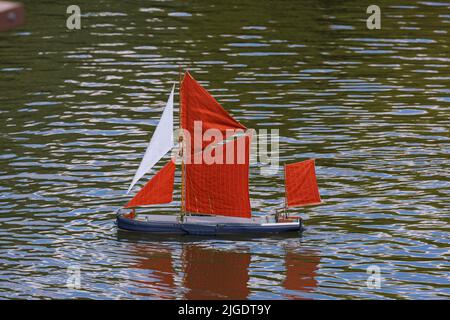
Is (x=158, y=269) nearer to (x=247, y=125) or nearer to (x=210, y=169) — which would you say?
(x=210, y=169)

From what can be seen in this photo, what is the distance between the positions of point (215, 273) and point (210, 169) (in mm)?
6144

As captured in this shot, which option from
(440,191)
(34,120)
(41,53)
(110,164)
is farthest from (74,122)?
(440,191)

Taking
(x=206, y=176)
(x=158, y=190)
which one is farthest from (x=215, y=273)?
(x=206, y=176)

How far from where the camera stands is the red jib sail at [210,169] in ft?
142

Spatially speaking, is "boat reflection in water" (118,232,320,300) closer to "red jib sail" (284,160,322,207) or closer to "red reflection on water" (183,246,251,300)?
"red reflection on water" (183,246,251,300)

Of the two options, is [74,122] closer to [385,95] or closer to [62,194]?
[62,194]

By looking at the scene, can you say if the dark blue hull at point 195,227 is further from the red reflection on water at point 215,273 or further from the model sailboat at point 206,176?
the red reflection on water at point 215,273

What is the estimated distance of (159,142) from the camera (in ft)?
142

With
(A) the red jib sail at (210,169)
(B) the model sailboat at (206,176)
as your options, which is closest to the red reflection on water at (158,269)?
(B) the model sailboat at (206,176)

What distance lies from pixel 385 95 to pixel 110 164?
15.0 meters

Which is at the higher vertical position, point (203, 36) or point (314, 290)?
point (203, 36)

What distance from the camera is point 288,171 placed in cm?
4328

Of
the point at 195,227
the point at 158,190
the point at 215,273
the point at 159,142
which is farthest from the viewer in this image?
the point at 159,142

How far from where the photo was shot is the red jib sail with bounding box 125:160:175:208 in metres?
42.8
